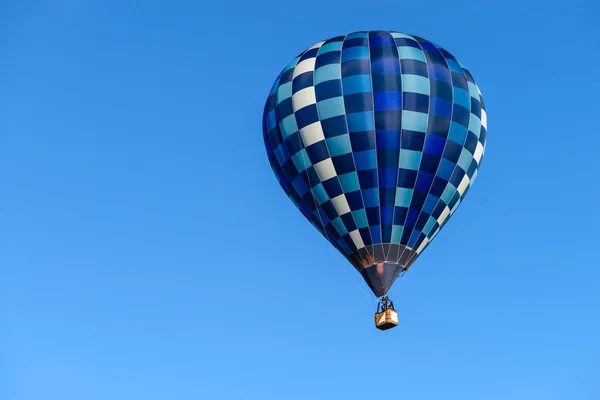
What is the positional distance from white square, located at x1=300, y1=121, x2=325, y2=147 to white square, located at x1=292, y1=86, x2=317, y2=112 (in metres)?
0.54

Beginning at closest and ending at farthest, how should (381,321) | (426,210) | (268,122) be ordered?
(381,321), (426,210), (268,122)

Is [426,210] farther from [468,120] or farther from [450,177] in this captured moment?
[468,120]

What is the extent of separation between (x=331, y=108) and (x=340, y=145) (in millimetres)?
885

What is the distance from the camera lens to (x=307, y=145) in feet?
70.6

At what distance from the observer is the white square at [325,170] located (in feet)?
69.8

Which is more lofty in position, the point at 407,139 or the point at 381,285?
the point at 407,139

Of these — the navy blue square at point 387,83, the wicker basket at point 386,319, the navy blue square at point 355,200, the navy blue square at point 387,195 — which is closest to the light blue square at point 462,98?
the navy blue square at point 387,83

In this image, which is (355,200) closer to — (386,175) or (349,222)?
(349,222)

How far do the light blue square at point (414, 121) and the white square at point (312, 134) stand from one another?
1.84m

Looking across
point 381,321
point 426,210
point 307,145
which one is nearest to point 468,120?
point 426,210

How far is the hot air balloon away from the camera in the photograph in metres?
21.0

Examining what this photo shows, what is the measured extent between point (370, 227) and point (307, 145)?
235 centimetres

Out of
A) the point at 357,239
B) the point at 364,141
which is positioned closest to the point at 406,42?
the point at 364,141

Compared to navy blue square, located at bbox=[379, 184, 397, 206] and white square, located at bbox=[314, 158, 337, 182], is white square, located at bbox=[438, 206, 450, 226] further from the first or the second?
white square, located at bbox=[314, 158, 337, 182]
